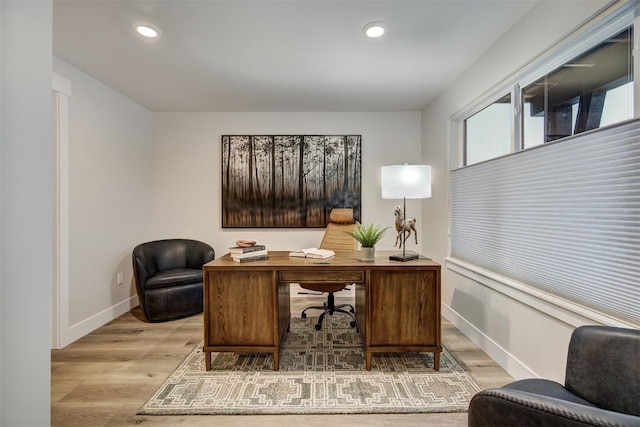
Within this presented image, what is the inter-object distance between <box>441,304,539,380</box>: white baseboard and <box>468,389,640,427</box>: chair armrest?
135 cm

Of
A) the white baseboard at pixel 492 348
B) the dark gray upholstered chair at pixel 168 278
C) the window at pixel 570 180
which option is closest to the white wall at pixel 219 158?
the dark gray upholstered chair at pixel 168 278

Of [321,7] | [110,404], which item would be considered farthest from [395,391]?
[321,7]

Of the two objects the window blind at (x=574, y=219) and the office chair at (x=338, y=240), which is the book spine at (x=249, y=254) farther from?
the window blind at (x=574, y=219)

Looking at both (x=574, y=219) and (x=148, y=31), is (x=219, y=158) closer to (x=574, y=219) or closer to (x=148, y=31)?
(x=148, y=31)

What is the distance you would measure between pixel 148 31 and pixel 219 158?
1.93m

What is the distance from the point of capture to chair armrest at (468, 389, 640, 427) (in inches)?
26.4

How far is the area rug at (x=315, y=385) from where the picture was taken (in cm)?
174

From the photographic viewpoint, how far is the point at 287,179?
387cm

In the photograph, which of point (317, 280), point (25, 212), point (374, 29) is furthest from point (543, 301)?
point (25, 212)

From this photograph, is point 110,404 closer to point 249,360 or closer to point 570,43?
point 249,360

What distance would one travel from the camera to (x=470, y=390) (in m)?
1.88

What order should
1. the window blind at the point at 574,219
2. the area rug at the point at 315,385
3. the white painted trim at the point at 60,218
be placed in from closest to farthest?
the window blind at the point at 574,219, the area rug at the point at 315,385, the white painted trim at the point at 60,218

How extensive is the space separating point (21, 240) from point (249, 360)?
1806mm

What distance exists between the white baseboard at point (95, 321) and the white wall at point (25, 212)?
212 cm
